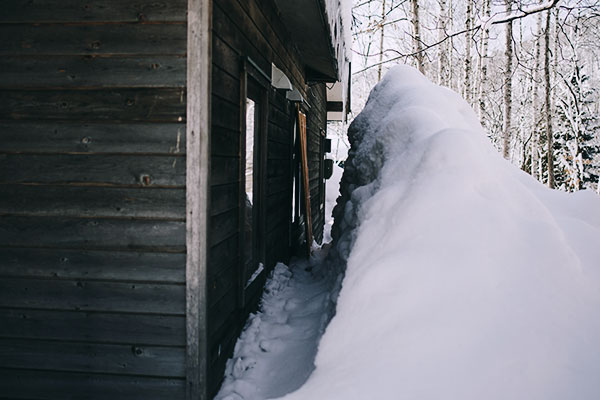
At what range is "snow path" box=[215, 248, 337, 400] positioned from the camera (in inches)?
124

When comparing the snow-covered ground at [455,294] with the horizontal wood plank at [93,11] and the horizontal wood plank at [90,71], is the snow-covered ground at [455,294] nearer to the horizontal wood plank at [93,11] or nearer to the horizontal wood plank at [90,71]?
the horizontal wood plank at [90,71]

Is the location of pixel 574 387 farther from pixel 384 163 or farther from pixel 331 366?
pixel 384 163

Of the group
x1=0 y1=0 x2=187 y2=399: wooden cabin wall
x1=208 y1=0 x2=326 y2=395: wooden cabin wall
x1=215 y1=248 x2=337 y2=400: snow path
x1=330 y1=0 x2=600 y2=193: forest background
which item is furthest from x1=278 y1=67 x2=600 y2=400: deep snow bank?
x1=330 y1=0 x2=600 y2=193: forest background

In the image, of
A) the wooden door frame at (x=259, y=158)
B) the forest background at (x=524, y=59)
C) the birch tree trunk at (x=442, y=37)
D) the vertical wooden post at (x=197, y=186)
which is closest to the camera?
the vertical wooden post at (x=197, y=186)

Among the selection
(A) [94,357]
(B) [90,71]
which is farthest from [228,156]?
(A) [94,357]

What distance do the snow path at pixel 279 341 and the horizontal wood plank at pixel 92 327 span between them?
0.72 m

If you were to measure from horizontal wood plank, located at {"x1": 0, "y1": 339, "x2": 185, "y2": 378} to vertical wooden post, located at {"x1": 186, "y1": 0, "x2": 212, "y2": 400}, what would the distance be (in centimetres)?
12

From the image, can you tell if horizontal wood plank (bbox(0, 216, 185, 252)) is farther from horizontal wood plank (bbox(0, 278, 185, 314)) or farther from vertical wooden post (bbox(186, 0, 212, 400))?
horizontal wood plank (bbox(0, 278, 185, 314))

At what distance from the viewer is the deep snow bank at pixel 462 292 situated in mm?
2010

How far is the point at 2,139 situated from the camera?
9.16 feet

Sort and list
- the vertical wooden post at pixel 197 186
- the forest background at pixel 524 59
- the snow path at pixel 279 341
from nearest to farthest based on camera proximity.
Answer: the vertical wooden post at pixel 197 186 < the snow path at pixel 279 341 < the forest background at pixel 524 59

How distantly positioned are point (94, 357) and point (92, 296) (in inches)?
15.5

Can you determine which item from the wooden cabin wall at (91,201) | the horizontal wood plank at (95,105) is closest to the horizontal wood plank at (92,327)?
the wooden cabin wall at (91,201)

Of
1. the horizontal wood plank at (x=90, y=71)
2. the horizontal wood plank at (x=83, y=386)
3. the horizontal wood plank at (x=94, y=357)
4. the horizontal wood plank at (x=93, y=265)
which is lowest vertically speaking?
the horizontal wood plank at (x=83, y=386)
